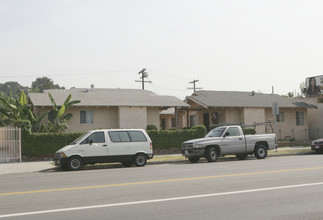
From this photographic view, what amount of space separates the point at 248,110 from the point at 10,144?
856 inches

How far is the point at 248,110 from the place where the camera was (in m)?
35.4

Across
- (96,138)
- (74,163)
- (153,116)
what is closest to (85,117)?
(153,116)

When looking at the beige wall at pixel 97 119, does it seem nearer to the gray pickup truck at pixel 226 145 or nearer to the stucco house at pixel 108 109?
the stucco house at pixel 108 109

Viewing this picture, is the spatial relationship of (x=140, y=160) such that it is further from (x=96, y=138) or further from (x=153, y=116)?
(x=153, y=116)

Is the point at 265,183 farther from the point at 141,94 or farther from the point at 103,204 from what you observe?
the point at 141,94

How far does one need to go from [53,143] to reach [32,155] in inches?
56.3

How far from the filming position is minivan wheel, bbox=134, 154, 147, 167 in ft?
60.0

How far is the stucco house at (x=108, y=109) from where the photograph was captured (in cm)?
2906

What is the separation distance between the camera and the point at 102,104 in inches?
1152

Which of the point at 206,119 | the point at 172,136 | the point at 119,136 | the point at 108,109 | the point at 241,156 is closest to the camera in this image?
the point at 119,136

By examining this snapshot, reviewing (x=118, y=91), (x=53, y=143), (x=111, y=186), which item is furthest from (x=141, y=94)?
(x=111, y=186)

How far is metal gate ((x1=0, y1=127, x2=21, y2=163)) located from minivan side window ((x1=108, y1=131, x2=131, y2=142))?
Result: 7.41 metres

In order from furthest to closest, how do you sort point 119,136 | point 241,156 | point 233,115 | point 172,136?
1. point 233,115
2. point 172,136
3. point 241,156
4. point 119,136

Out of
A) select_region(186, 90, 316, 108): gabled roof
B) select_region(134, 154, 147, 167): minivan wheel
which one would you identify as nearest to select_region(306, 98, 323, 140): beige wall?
select_region(186, 90, 316, 108): gabled roof
